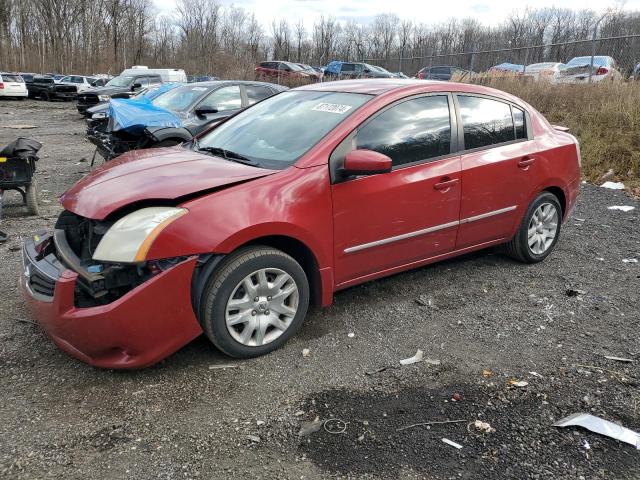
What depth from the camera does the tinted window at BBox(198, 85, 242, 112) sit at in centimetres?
938

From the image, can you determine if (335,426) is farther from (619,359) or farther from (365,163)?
(619,359)

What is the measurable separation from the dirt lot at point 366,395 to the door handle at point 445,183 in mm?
920

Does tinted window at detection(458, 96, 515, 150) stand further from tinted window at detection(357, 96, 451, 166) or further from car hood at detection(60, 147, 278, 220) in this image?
car hood at detection(60, 147, 278, 220)

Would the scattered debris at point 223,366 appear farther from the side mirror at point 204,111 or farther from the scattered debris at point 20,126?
the scattered debris at point 20,126

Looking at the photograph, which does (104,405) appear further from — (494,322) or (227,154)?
(494,322)

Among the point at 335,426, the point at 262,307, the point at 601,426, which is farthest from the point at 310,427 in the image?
the point at 601,426

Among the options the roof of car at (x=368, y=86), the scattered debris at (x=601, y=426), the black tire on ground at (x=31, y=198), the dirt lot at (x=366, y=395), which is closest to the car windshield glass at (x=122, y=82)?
the black tire on ground at (x=31, y=198)

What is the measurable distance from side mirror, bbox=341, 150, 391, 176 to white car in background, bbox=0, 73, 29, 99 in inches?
1281

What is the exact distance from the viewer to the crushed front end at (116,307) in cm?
288

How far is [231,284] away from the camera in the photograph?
3.12m

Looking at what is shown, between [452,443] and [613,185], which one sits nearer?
[452,443]

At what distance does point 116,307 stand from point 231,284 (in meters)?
0.63

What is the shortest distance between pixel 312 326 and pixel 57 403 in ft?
5.57

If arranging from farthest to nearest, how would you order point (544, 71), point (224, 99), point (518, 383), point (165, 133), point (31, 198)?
point (544, 71) < point (224, 99) < point (165, 133) < point (31, 198) < point (518, 383)
